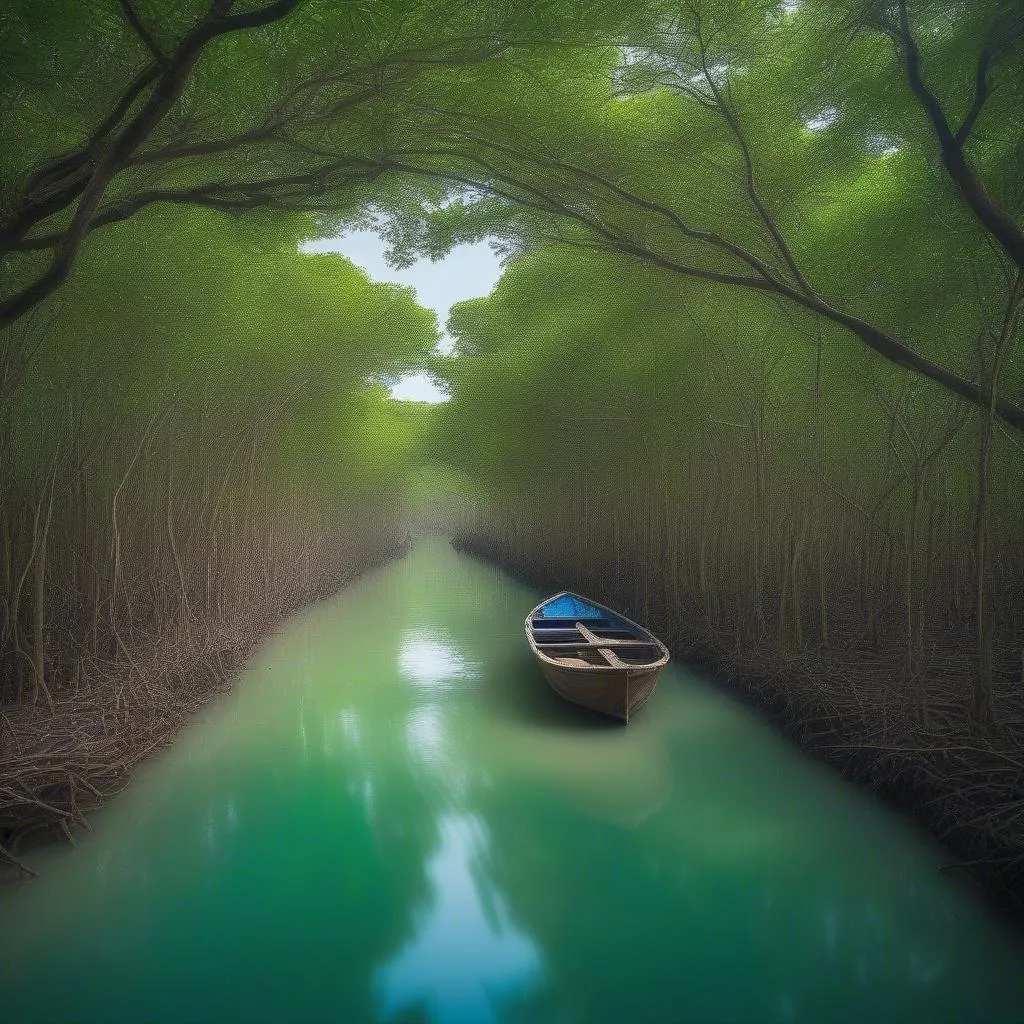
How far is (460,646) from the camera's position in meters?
9.68

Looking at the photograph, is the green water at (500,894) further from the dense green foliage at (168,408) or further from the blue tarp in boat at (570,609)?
the blue tarp in boat at (570,609)

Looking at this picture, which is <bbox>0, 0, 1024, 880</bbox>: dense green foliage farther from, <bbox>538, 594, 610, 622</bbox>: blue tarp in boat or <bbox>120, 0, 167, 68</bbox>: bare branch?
<bbox>538, 594, 610, 622</bbox>: blue tarp in boat

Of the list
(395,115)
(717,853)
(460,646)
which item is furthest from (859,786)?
(460,646)

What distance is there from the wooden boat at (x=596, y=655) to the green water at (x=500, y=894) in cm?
30

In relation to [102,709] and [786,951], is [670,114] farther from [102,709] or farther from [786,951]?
[102,709]

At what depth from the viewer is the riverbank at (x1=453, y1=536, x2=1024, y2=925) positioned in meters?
3.21

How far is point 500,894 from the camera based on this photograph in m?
3.39

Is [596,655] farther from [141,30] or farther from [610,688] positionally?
[141,30]

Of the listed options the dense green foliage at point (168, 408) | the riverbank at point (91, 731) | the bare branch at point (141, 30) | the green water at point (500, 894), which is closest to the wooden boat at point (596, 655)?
the green water at point (500, 894)

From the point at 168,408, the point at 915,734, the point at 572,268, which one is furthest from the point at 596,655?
the point at 168,408

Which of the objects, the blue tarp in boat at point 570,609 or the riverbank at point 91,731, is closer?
the riverbank at point 91,731

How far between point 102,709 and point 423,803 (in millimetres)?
2030

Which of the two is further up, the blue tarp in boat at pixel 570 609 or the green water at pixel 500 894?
the blue tarp in boat at pixel 570 609

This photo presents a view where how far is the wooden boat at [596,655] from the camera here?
560 centimetres
